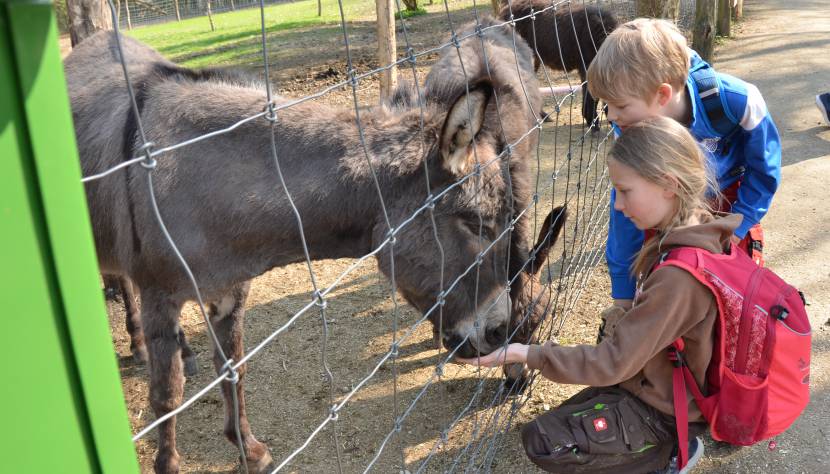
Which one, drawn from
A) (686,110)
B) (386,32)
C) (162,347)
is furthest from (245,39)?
(686,110)

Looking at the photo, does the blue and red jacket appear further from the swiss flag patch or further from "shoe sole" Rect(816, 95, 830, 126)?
"shoe sole" Rect(816, 95, 830, 126)

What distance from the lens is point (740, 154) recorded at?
243 centimetres

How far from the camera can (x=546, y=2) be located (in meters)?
7.17

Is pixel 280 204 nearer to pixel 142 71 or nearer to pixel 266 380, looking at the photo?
pixel 142 71

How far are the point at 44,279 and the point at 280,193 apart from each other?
1.55m

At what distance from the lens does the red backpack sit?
179 centimetres

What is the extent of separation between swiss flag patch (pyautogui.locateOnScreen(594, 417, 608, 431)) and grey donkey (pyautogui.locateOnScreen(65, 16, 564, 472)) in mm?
488

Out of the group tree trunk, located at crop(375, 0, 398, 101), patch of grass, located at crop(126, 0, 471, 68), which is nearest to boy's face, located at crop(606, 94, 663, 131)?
tree trunk, located at crop(375, 0, 398, 101)

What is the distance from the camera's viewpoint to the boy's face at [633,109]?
2137 mm

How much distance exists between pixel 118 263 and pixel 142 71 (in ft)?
2.65

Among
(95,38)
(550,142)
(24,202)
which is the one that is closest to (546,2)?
(550,142)

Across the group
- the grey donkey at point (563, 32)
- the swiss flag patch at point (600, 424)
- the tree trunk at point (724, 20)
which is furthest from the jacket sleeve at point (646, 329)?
the tree trunk at point (724, 20)

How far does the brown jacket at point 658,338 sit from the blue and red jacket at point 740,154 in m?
0.42

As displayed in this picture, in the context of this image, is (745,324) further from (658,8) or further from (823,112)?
(823,112)
